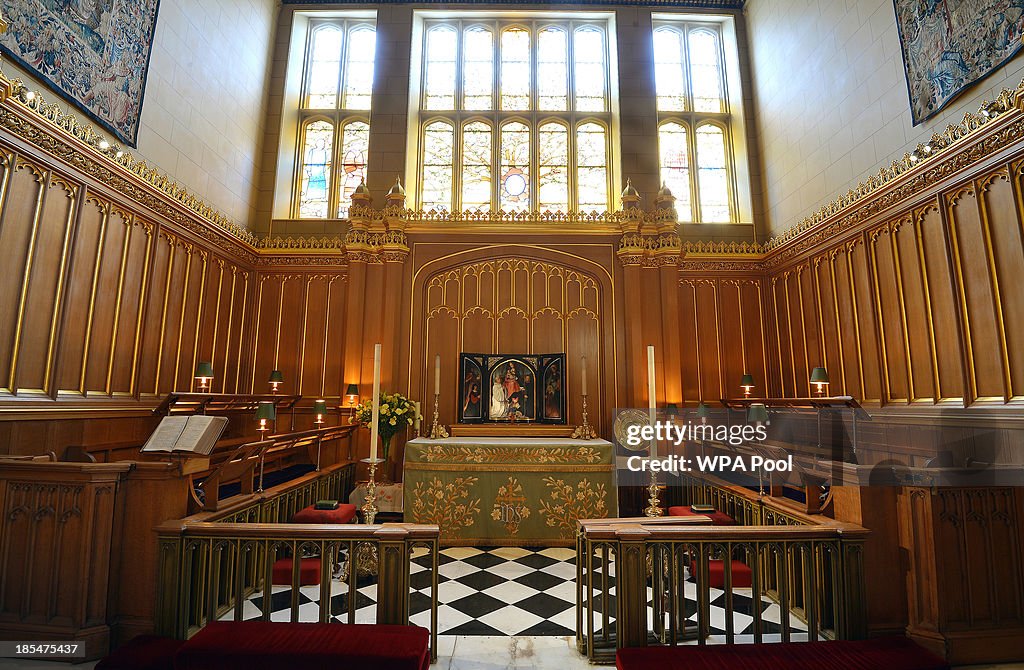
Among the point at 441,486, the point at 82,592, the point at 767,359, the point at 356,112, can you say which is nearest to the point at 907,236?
the point at 767,359

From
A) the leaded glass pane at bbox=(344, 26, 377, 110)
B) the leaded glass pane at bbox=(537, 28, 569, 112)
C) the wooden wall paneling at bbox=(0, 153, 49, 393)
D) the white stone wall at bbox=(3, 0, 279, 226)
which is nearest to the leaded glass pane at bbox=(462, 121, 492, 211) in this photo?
the leaded glass pane at bbox=(537, 28, 569, 112)

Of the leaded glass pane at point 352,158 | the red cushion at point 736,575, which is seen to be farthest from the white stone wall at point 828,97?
the leaded glass pane at point 352,158

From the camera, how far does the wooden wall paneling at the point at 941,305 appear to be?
16.6ft

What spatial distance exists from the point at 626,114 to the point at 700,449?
657 cm

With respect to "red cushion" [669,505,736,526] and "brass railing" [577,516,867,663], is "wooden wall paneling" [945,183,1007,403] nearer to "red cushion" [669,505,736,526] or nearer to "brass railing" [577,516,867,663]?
"red cushion" [669,505,736,526]

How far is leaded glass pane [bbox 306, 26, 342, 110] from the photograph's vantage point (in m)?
10.4

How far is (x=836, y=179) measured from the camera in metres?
7.41

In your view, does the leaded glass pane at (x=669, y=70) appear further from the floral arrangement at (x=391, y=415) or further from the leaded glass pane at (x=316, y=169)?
the floral arrangement at (x=391, y=415)

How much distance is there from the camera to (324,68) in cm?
1055

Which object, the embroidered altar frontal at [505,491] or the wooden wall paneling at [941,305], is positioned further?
the embroidered altar frontal at [505,491]

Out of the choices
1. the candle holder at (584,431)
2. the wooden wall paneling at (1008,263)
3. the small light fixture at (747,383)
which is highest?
the wooden wall paneling at (1008,263)

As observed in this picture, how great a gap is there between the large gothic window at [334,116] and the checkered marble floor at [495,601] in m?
7.41

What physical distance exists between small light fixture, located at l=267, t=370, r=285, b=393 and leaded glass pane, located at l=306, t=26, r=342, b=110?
5.80m

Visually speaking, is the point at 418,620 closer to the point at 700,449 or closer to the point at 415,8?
the point at 700,449
